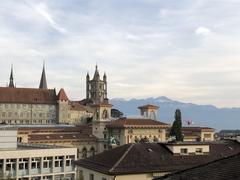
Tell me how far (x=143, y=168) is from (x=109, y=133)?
2942 inches

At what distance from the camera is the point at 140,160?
29.3 m

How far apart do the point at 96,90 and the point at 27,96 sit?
35512 mm

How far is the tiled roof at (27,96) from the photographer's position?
14450cm

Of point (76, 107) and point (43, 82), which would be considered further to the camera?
point (43, 82)

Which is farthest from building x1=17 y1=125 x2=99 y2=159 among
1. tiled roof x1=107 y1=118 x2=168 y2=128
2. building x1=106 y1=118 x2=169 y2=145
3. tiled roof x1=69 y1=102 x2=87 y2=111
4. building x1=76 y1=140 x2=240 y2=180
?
building x1=76 y1=140 x2=240 y2=180

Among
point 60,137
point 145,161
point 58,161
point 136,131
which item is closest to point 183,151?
point 145,161

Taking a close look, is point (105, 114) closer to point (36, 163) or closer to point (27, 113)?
point (27, 113)

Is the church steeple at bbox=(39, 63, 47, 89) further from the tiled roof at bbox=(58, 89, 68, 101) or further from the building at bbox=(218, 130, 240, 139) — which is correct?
the building at bbox=(218, 130, 240, 139)

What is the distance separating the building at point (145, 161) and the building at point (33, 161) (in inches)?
817

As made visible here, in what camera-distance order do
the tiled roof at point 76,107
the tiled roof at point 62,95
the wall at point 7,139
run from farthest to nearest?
the tiled roof at point 76,107 < the tiled roof at point 62,95 < the wall at point 7,139

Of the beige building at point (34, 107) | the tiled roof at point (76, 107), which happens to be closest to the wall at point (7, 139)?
the beige building at point (34, 107)

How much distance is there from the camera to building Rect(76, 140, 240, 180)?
2751 centimetres

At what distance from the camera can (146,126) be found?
100 meters

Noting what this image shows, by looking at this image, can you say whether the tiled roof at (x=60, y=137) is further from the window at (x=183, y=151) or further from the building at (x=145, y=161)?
the window at (x=183, y=151)
